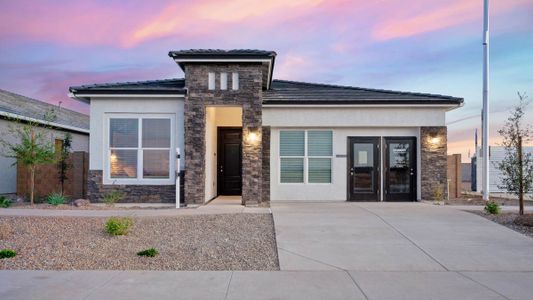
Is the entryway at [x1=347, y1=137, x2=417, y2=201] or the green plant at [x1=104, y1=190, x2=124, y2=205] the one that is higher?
the entryway at [x1=347, y1=137, x2=417, y2=201]

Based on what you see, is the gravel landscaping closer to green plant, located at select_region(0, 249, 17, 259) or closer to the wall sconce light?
the wall sconce light

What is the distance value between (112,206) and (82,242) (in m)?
4.63

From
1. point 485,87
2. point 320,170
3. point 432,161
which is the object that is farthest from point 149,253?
point 485,87

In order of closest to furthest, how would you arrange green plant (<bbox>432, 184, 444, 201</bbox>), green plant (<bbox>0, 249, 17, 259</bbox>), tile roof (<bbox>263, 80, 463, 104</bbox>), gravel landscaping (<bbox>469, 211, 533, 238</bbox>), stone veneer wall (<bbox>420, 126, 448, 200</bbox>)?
green plant (<bbox>0, 249, 17, 259</bbox>)
gravel landscaping (<bbox>469, 211, 533, 238</bbox>)
green plant (<bbox>432, 184, 444, 201</bbox>)
tile roof (<bbox>263, 80, 463, 104</bbox>)
stone veneer wall (<bbox>420, 126, 448, 200</bbox>)

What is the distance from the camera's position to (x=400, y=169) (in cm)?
1532

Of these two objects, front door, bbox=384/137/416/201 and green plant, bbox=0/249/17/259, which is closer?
green plant, bbox=0/249/17/259

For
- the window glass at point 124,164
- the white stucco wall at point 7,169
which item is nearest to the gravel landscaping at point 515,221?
the window glass at point 124,164

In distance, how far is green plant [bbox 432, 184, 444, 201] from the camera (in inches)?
578

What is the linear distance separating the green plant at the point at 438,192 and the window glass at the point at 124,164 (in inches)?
416

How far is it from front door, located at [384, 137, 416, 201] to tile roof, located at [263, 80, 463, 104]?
1.48 metres

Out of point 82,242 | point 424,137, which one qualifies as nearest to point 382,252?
point 82,242

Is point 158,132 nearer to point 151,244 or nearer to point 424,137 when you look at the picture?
point 151,244

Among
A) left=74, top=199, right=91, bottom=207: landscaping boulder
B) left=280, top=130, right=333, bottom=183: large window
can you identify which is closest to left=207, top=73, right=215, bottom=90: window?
left=280, top=130, right=333, bottom=183: large window

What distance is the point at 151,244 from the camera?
8.62 meters
